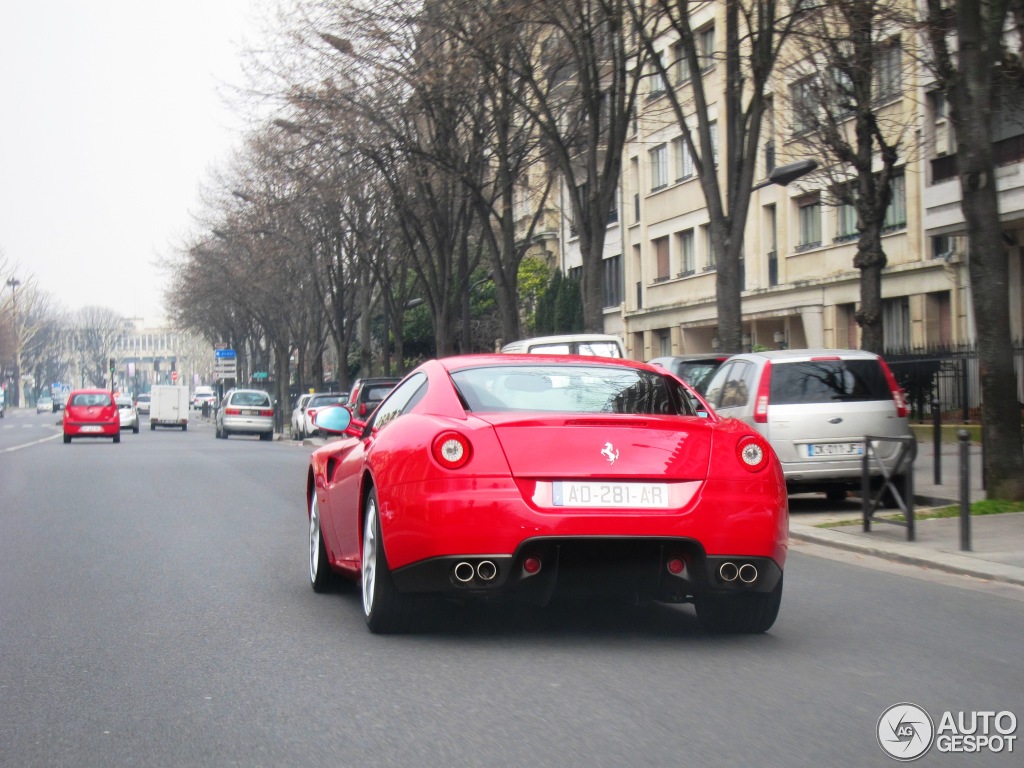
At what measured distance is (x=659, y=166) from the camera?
49.1m

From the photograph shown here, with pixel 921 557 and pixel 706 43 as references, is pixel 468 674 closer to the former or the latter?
pixel 921 557

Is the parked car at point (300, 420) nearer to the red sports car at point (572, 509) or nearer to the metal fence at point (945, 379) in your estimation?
the metal fence at point (945, 379)

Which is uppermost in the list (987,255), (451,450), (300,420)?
(987,255)

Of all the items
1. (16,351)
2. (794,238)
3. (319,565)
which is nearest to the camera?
(319,565)

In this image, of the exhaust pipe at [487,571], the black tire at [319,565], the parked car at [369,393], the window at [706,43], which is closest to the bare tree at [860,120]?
the parked car at [369,393]

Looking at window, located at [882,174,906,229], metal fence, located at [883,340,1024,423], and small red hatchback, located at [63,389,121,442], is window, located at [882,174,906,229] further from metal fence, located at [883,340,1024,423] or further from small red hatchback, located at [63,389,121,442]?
small red hatchback, located at [63,389,121,442]

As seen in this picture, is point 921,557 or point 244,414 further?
point 244,414

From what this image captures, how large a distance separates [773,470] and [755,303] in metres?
35.0

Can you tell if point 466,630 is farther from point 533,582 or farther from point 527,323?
point 527,323

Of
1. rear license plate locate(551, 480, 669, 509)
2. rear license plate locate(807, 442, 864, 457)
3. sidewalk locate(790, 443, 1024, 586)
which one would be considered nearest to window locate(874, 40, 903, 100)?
rear license plate locate(807, 442, 864, 457)

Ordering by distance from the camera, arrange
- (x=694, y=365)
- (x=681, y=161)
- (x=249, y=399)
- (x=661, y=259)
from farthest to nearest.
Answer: (x=249, y=399) < (x=661, y=259) < (x=681, y=161) < (x=694, y=365)

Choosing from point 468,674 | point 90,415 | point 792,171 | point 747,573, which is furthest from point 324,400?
point 468,674

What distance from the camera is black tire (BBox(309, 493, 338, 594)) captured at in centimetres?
872
